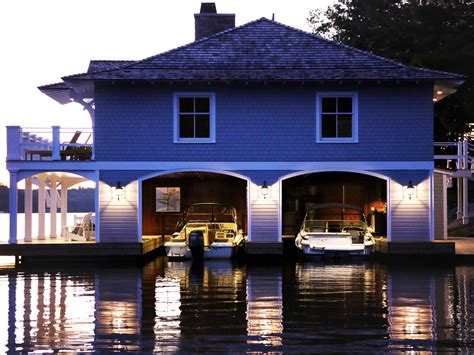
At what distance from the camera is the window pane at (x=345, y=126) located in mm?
30719

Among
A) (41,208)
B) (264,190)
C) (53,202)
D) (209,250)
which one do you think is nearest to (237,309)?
(209,250)

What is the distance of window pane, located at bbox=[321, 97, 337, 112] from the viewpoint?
101 feet

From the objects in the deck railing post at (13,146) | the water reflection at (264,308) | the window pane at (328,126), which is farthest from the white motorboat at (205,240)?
the deck railing post at (13,146)

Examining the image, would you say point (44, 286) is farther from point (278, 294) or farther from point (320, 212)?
point (320, 212)

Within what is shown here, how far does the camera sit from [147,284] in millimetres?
22844

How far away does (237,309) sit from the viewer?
693 inches

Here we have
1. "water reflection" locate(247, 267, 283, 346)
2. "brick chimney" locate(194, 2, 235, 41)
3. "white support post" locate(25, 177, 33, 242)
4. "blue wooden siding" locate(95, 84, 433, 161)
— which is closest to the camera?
"water reflection" locate(247, 267, 283, 346)

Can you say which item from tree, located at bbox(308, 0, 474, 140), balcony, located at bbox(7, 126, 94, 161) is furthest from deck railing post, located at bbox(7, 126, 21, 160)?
tree, located at bbox(308, 0, 474, 140)

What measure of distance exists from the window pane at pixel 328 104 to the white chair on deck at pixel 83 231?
849 cm

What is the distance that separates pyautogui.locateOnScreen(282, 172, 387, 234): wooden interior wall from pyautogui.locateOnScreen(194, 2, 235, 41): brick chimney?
6.43m

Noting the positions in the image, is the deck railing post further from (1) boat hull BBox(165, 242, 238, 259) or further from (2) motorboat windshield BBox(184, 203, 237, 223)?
(2) motorboat windshield BBox(184, 203, 237, 223)

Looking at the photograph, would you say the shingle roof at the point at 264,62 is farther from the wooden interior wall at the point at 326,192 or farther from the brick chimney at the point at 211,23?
the wooden interior wall at the point at 326,192

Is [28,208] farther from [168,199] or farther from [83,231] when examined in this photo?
[168,199]

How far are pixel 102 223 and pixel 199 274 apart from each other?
5.62 m
